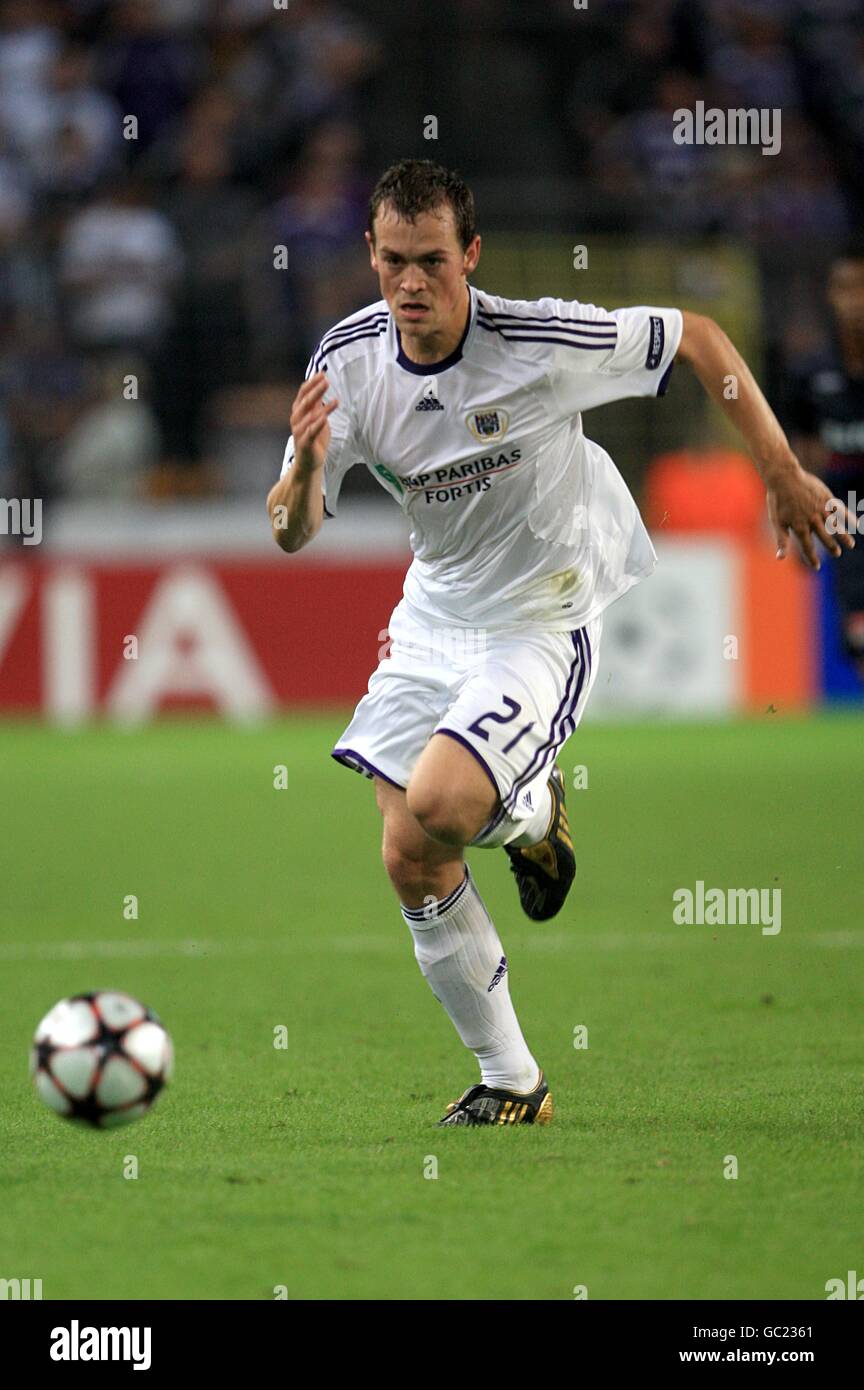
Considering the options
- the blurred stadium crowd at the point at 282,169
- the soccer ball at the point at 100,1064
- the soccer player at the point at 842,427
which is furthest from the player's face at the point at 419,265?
the blurred stadium crowd at the point at 282,169

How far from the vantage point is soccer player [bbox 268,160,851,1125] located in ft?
16.1

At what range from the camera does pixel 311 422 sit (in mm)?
4719

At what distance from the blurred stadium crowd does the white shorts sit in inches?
419

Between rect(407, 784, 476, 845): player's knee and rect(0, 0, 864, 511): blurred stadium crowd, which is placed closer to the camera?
rect(407, 784, 476, 845): player's knee

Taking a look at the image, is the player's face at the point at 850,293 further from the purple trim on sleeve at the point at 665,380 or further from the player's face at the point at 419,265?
the player's face at the point at 419,265

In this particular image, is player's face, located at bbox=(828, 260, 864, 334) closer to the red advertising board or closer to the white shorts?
the white shorts

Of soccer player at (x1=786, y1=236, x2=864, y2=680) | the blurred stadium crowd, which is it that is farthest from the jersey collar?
the blurred stadium crowd

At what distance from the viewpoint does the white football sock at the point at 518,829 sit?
16.6 feet

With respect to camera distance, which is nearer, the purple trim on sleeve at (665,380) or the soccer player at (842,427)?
the purple trim on sleeve at (665,380)

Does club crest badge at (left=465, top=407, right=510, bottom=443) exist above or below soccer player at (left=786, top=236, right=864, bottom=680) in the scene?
below

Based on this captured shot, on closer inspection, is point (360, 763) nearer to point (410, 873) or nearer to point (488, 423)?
point (410, 873)

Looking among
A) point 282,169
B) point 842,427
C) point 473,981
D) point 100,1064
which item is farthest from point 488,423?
point 282,169

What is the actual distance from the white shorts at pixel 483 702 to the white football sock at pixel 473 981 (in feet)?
1.01

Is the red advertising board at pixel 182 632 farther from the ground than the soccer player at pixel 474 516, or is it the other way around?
the red advertising board at pixel 182 632
